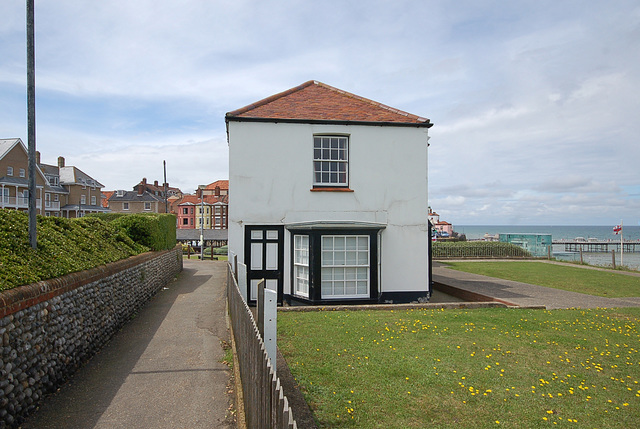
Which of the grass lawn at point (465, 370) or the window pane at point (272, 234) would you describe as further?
the window pane at point (272, 234)

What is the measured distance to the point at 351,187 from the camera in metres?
13.3

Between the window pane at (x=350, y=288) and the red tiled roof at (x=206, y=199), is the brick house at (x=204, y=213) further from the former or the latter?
the window pane at (x=350, y=288)

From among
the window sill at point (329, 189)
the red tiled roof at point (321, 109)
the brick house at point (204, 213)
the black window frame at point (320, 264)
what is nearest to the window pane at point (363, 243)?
the black window frame at point (320, 264)

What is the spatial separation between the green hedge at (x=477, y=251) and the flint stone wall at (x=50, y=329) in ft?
95.5

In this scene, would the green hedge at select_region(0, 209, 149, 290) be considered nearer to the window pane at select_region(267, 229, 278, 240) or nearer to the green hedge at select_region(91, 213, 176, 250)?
the green hedge at select_region(91, 213, 176, 250)

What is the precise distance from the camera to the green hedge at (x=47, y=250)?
18.9 feet

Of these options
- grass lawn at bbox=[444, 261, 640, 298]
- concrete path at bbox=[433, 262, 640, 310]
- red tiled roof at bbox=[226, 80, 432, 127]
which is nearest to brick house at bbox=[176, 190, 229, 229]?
grass lawn at bbox=[444, 261, 640, 298]

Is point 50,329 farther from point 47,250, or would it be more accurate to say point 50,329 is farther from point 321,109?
point 321,109

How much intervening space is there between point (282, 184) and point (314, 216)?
1444 mm

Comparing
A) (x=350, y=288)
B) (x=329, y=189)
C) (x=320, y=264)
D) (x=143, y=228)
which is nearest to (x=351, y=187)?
(x=329, y=189)

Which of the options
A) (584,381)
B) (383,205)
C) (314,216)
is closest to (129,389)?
(584,381)

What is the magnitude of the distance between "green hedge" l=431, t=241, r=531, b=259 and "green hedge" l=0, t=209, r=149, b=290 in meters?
28.4

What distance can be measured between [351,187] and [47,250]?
8.54 metres

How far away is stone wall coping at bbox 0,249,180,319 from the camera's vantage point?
4844 millimetres
